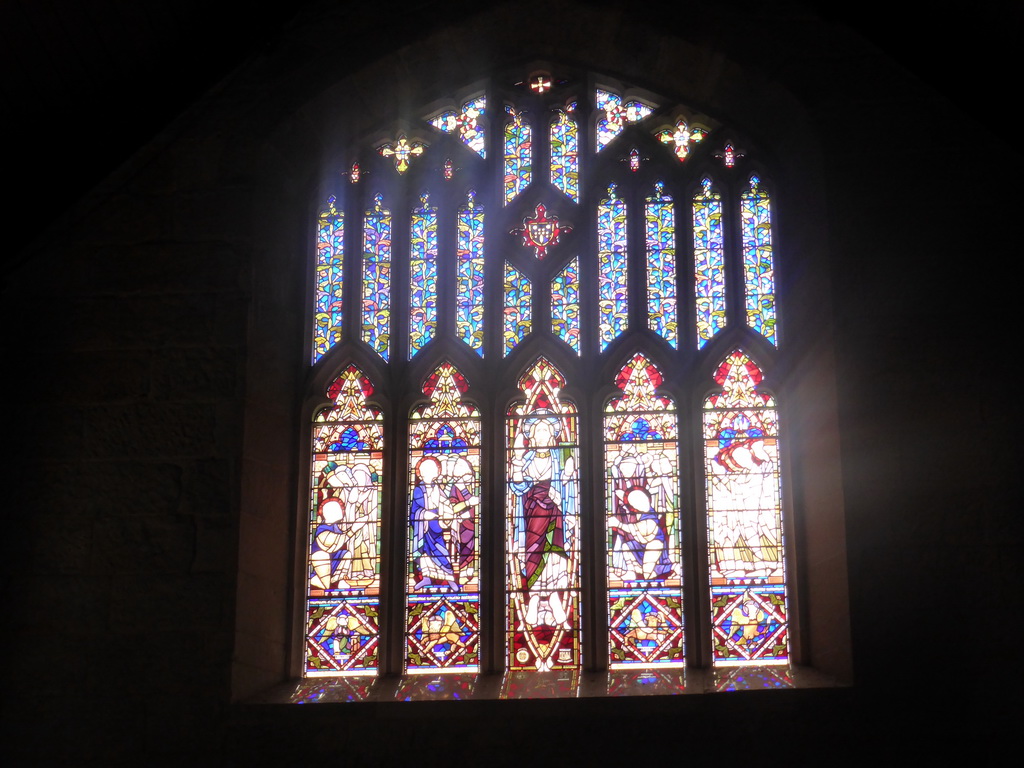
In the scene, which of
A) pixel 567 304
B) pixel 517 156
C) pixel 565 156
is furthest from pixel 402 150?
pixel 567 304

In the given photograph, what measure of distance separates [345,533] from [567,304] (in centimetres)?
160

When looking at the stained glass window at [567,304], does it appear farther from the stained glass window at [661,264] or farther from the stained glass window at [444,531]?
the stained glass window at [444,531]

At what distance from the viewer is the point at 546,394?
6.76m

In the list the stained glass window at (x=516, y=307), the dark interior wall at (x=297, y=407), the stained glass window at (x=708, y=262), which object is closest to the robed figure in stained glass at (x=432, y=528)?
the dark interior wall at (x=297, y=407)

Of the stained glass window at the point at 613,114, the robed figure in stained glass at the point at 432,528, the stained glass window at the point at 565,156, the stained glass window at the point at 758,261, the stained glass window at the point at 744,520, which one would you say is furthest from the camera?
the stained glass window at the point at 613,114

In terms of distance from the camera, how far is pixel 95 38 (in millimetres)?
6062

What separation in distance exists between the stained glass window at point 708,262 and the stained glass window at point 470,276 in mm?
1103

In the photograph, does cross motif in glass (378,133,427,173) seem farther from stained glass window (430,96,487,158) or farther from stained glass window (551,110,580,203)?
stained glass window (551,110,580,203)

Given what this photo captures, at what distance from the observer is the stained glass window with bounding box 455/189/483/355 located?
6.91 metres

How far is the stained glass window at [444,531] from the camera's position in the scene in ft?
21.0

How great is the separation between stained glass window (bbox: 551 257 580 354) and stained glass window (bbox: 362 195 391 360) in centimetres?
85

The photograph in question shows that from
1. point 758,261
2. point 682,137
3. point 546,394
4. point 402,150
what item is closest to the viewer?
point 546,394

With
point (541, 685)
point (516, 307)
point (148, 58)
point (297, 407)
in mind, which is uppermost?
point (148, 58)

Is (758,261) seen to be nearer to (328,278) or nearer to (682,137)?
(682,137)
